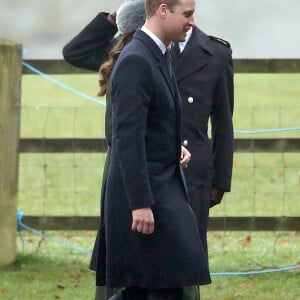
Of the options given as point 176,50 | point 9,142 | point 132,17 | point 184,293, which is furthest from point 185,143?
point 9,142

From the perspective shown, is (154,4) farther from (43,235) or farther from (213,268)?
(43,235)

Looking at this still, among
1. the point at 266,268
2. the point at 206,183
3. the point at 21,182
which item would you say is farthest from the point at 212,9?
the point at 206,183

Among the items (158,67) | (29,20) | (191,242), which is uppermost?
(29,20)

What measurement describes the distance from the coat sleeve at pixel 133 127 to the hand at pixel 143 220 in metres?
0.02

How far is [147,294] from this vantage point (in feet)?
20.4

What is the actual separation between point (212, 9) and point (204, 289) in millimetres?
21594

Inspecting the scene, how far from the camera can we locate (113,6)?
2839cm

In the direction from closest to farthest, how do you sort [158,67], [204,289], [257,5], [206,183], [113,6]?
1. [158,67]
2. [206,183]
3. [204,289]
4. [113,6]
5. [257,5]

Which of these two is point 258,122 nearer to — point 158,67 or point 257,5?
point 158,67

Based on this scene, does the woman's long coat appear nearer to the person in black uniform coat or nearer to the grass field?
the person in black uniform coat

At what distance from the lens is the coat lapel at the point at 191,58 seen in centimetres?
703

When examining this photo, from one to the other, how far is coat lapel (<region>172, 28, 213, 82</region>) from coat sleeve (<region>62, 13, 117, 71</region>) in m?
0.53

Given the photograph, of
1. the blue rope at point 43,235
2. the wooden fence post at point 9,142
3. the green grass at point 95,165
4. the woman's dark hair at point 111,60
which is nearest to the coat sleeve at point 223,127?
the woman's dark hair at point 111,60

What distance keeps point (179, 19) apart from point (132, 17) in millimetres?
672
